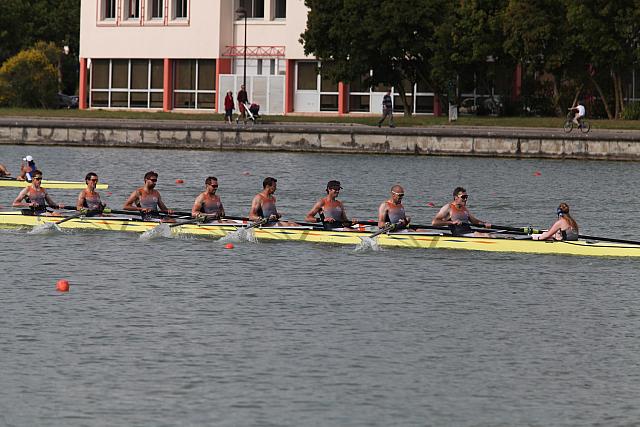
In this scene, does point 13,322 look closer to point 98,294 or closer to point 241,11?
point 98,294

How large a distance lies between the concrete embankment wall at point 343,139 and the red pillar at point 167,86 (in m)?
25.5

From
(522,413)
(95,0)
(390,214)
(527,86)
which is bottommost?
(522,413)

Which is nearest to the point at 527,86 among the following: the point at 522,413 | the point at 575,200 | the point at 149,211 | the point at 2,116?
the point at 2,116

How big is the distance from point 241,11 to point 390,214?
5554 centimetres

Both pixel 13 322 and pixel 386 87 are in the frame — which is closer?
pixel 13 322

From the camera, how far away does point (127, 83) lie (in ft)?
317

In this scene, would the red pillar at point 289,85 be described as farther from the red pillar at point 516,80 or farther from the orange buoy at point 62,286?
the orange buoy at point 62,286

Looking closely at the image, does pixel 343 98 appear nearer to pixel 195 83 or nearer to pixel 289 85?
pixel 289 85

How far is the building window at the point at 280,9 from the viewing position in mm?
93994

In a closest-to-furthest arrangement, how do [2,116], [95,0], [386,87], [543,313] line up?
[543,313]
[2,116]
[386,87]
[95,0]

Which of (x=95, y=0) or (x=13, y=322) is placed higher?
(x=95, y=0)

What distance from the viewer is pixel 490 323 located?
25188 millimetres

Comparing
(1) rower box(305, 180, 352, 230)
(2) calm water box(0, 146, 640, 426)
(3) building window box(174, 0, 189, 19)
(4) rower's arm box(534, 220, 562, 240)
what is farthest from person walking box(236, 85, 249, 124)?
(4) rower's arm box(534, 220, 562, 240)

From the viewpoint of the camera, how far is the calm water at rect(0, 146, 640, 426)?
19.1 meters
